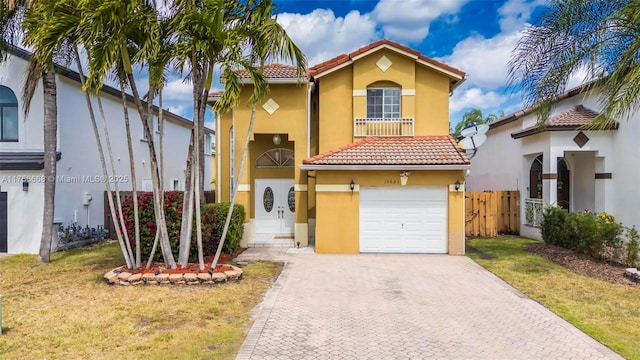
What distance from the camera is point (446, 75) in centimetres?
1595

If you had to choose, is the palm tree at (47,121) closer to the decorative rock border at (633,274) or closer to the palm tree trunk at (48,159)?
the palm tree trunk at (48,159)

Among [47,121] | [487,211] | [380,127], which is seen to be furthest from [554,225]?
[47,121]

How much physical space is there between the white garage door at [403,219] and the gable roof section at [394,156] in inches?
40.7

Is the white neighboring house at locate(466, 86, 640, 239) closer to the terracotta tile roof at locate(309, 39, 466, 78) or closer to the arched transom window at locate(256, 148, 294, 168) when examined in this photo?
the terracotta tile roof at locate(309, 39, 466, 78)

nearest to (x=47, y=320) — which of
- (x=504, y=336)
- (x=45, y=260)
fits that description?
(x=45, y=260)

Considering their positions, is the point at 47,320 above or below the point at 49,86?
below

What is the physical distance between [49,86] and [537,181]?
21.4 meters

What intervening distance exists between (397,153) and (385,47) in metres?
4.61

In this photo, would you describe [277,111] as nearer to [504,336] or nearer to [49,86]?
[49,86]

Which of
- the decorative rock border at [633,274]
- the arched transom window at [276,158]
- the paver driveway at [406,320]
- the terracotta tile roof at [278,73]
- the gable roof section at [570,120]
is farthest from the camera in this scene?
the arched transom window at [276,158]

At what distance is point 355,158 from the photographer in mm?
14141

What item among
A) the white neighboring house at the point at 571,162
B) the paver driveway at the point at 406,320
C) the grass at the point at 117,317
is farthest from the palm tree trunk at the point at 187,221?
the white neighboring house at the point at 571,162

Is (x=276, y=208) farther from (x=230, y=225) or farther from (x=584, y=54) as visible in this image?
(x=584, y=54)

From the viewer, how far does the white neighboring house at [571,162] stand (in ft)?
49.1
